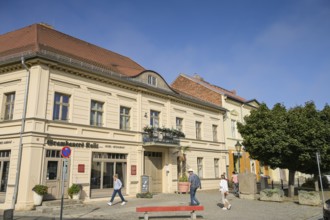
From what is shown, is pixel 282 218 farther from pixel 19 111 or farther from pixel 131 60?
pixel 131 60

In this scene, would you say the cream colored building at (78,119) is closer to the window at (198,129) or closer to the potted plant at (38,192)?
the potted plant at (38,192)

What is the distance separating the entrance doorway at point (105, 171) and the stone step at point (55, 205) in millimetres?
1866

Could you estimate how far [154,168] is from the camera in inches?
811

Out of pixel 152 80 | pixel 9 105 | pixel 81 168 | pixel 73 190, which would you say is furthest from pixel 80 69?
pixel 73 190

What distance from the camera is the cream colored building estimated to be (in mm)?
14406

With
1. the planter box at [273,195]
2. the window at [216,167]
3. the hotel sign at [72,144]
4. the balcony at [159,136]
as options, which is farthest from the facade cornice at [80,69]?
the planter box at [273,195]

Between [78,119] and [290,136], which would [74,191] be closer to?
[78,119]

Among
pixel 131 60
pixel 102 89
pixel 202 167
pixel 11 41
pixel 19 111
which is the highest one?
pixel 131 60

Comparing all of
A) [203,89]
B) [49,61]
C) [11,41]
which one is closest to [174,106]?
[203,89]

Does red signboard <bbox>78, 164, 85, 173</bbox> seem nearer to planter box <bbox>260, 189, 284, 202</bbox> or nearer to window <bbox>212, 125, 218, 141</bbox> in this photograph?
planter box <bbox>260, 189, 284, 202</bbox>

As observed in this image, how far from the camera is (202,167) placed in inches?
972

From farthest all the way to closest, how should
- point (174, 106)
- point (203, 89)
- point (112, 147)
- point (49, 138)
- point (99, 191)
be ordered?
point (203, 89) → point (174, 106) → point (112, 147) → point (99, 191) → point (49, 138)

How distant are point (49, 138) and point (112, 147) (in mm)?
4053

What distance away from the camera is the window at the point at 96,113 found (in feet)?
57.0
